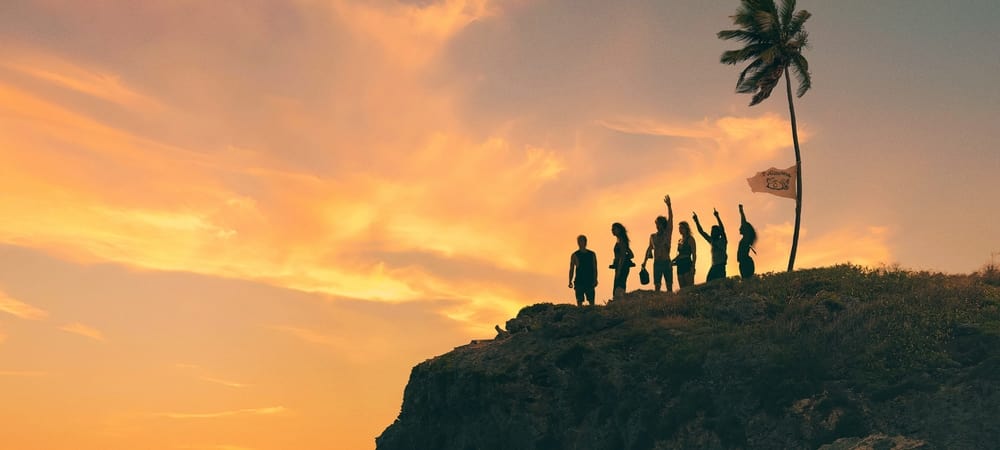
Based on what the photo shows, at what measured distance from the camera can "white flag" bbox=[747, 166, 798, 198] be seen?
36438mm

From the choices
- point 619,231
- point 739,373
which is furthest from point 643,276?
point 739,373

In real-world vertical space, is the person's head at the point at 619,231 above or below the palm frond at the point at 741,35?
below

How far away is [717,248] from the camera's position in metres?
31.0

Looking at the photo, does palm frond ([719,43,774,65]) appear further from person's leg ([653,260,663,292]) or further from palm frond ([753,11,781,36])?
person's leg ([653,260,663,292])

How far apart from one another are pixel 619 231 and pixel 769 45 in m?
16.8

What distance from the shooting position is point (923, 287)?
28359 mm

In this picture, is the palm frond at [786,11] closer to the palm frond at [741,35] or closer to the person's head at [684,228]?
the palm frond at [741,35]

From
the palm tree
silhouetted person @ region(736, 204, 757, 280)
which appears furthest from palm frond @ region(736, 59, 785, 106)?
silhouetted person @ region(736, 204, 757, 280)

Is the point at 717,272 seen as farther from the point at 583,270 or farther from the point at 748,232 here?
the point at 583,270

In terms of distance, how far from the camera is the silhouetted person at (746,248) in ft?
102

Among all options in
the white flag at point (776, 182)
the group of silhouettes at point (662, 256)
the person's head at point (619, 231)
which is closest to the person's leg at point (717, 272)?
the group of silhouettes at point (662, 256)

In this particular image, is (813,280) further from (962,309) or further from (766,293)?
(962,309)

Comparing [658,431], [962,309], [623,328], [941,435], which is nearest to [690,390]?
[658,431]

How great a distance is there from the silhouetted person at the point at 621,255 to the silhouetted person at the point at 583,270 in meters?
0.79
